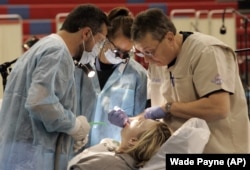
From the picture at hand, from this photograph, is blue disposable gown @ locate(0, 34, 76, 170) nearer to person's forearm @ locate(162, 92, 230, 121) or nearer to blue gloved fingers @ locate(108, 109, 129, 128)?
blue gloved fingers @ locate(108, 109, 129, 128)

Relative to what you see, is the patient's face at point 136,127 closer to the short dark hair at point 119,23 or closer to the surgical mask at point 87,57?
the surgical mask at point 87,57

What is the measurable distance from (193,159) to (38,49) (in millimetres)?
754

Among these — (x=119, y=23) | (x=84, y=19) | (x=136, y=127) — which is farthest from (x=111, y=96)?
(x=84, y=19)

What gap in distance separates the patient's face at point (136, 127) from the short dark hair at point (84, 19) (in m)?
0.42

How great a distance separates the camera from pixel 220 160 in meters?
2.01

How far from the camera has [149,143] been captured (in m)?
2.06

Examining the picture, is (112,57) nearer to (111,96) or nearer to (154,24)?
(111,96)

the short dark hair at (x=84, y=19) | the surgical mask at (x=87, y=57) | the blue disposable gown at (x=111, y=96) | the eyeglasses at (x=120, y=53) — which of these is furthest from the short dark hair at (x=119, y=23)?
the short dark hair at (x=84, y=19)

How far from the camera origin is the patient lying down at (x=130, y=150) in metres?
2.00

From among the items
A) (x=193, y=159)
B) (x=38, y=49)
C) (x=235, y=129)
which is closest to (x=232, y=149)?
(x=235, y=129)

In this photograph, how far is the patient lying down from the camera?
2004mm

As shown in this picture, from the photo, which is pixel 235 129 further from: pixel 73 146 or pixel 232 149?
pixel 73 146

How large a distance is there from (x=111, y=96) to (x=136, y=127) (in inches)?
19.6

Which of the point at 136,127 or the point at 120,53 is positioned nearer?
the point at 136,127
